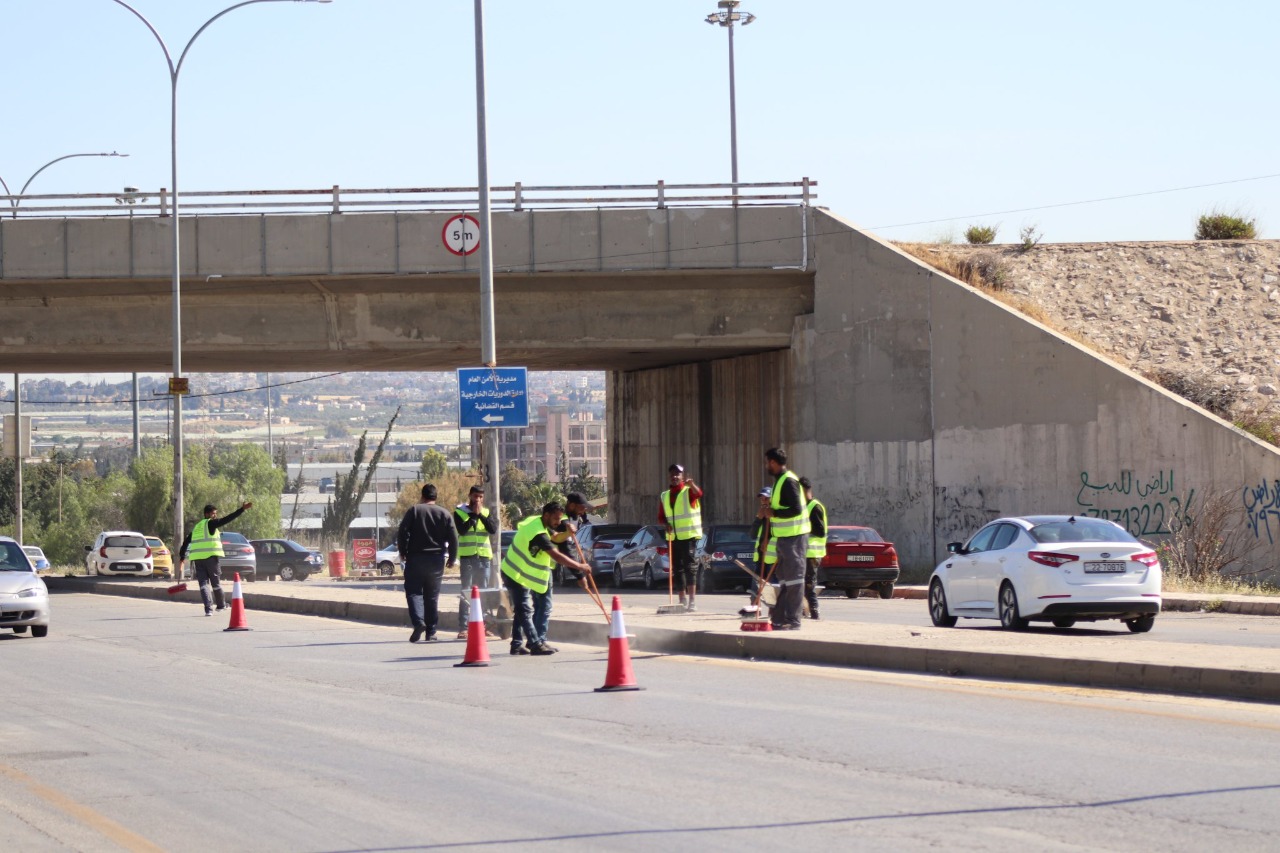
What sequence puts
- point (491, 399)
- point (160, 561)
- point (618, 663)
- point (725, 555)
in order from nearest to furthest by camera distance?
point (618, 663) < point (491, 399) < point (725, 555) < point (160, 561)

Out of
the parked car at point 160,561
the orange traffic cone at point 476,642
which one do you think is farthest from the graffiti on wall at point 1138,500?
the parked car at point 160,561

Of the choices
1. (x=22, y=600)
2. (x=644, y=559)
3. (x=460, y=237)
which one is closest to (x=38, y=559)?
(x=644, y=559)

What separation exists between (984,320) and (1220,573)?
7236mm

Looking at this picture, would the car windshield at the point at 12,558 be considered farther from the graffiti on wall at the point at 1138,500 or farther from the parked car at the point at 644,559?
the graffiti on wall at the point at 1138,500

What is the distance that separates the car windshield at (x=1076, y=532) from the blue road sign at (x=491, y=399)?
6373mm

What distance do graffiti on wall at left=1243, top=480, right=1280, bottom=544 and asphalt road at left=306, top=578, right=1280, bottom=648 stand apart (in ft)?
17.3

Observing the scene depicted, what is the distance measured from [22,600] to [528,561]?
8.20 meters

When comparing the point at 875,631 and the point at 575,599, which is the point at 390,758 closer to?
the point at 875,631

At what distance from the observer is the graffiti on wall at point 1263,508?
28.2 m

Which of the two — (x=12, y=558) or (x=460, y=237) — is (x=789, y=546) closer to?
(x=12, y=558)

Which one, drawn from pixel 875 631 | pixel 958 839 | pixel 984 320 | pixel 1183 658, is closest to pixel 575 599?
pixel 984 320

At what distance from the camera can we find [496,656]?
17.8m

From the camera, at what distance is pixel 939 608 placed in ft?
69.2

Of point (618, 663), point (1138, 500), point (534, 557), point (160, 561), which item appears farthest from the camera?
point (160, 561)
